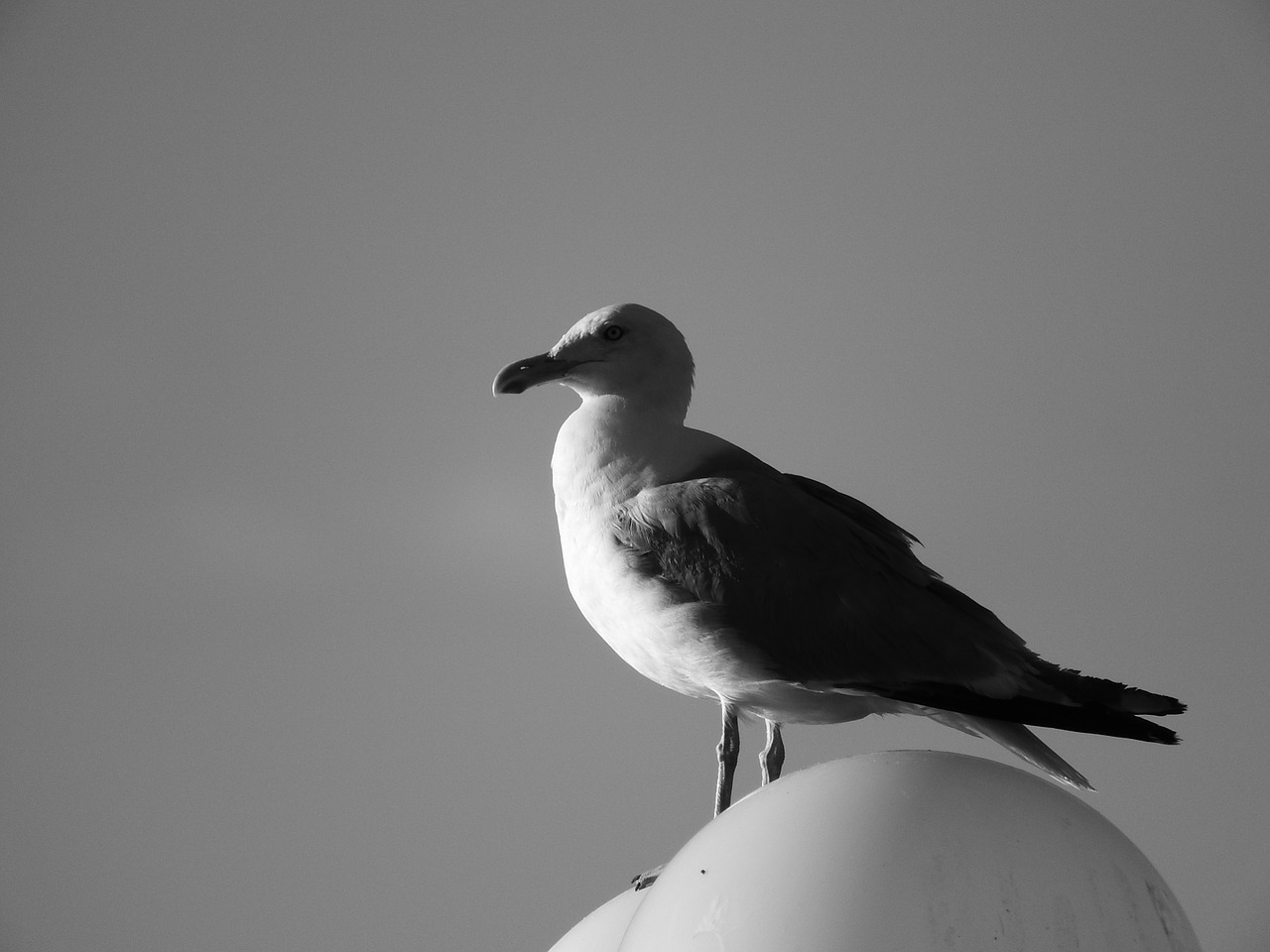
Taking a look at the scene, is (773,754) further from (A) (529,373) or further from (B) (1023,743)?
(A) (529,373)

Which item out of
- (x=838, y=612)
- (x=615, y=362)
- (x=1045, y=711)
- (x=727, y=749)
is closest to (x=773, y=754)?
(x=727, y=749)

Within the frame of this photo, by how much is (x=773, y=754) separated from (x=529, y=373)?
1002 millimetres

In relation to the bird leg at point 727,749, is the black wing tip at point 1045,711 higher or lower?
higher

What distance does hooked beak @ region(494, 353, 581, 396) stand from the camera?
2.95m

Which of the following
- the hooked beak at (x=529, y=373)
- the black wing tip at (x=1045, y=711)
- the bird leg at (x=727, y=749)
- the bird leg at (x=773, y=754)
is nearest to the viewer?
the black wing tip at (x=1045, y=711)

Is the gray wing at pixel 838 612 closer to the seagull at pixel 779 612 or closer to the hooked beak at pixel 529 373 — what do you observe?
the seagull at pixel 779 612

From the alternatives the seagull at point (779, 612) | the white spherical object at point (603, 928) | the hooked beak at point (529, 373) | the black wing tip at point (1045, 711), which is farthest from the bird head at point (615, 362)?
the white spherical object at point (603, 928)

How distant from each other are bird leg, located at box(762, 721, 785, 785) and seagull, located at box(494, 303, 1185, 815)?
0.04 feet

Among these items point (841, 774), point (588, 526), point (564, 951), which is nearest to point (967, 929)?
point (841, 774)

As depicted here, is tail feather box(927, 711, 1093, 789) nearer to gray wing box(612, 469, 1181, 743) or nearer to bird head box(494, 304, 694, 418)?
gray wing box(612, 469, 1181, 743)

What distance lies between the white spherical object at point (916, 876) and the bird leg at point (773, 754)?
1.11 metres

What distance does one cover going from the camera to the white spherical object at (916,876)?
4.93 feet

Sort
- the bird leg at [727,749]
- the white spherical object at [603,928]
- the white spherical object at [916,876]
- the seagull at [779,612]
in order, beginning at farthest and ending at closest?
1. the bird leg at [727,749]
2. the seagull at [779,612]
3. the white spherical object at [603,928]
4. the white spherical object at [916,876]

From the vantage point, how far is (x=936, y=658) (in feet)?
8.13
